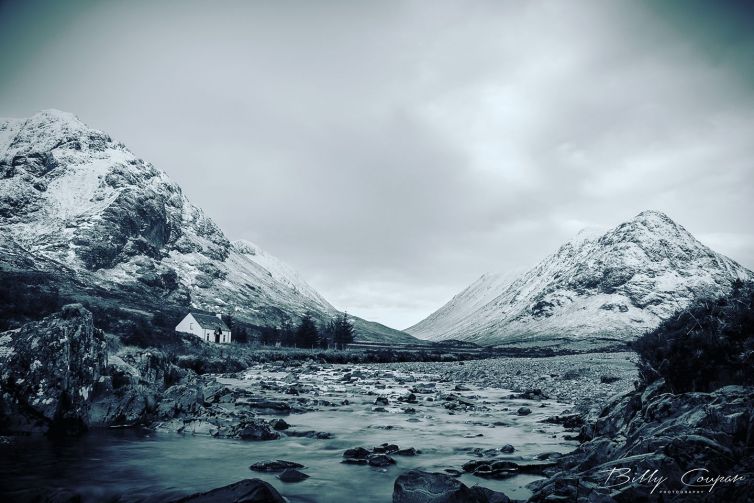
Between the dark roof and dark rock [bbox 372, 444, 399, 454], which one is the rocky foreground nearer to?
dark rock [bbox 372, 444, 399, 454]

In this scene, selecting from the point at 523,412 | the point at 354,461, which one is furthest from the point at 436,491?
the point at 523,412

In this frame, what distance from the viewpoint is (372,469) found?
12.0 meters

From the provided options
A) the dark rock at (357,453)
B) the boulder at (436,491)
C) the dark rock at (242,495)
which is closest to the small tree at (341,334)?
the dark rock at (357,453)

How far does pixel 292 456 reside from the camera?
44.0 ft

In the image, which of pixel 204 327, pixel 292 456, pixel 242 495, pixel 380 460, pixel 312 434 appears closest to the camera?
pixel 242 495

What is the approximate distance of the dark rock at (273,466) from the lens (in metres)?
11.8

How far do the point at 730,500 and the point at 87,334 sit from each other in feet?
67.7

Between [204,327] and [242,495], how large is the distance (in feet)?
336

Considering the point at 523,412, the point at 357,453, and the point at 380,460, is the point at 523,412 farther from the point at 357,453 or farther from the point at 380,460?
the point at 380,460

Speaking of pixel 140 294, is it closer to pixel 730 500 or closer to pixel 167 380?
pixel 167 380

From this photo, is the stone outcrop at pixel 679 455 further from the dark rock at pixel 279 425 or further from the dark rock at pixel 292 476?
the dark rock at pixel 279 425

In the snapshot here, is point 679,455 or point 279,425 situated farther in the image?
point 279,425

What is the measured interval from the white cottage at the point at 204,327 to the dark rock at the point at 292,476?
309ft

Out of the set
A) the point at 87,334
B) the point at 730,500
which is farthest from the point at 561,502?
the point at 87,334
